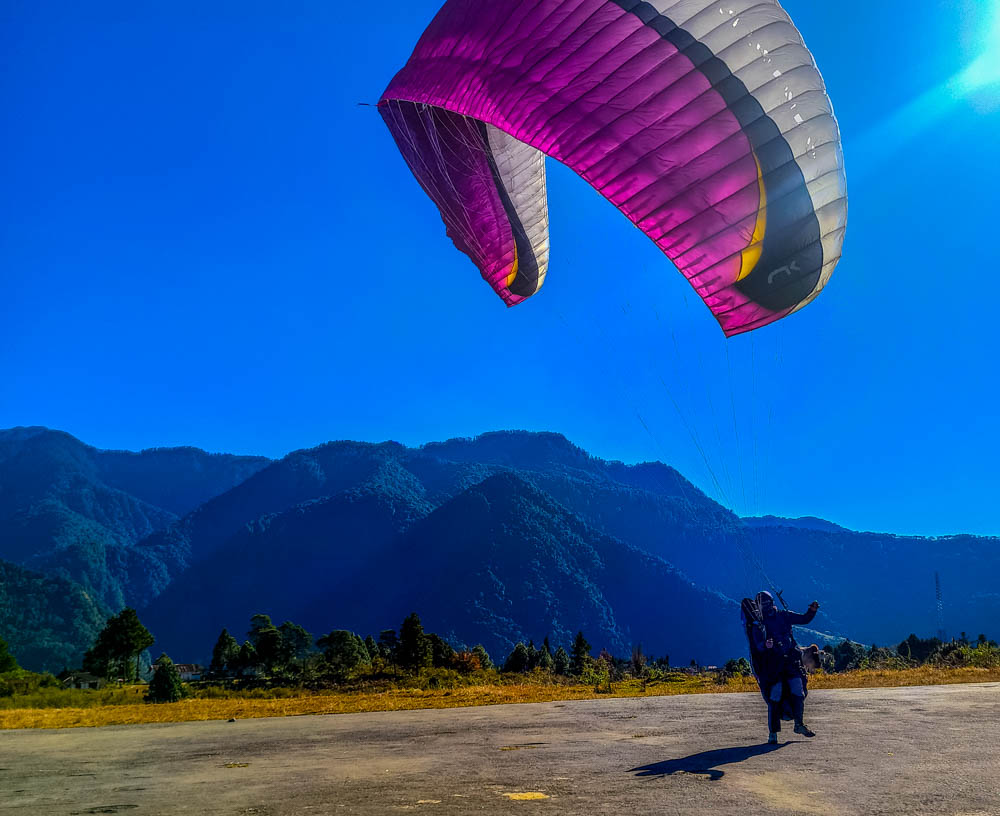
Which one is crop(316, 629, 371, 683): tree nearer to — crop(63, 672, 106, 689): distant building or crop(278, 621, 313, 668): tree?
crop(278, 621, 313, 668): tree

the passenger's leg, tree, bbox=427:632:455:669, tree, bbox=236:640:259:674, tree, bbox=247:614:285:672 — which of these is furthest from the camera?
tree, bbox=236:640:259:674

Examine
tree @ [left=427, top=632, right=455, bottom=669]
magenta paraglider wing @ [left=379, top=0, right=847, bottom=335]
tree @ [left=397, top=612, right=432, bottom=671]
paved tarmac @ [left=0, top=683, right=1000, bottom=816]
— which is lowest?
tree @ [left=427, top=632, right=455, bottom=669]

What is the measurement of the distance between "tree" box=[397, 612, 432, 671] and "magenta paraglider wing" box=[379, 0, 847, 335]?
2544 cm

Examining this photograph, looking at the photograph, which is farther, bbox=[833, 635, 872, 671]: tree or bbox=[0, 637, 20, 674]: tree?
bbox=[833, 635, 872, 671]: tree

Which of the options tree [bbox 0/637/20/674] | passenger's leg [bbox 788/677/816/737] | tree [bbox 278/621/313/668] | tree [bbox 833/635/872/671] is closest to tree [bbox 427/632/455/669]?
tree [bbox 278/621/313/668]

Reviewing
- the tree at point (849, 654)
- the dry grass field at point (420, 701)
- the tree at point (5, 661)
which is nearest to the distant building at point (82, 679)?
the tree at point (5, 661)

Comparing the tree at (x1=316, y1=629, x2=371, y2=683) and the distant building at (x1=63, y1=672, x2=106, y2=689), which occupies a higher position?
the tree at (x1=316, y1=629, x2=371, y2=683)

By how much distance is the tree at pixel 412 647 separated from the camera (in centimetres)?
3158

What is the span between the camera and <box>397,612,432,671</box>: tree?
1243 inches

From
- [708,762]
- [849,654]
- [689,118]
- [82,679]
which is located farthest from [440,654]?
[82,679]

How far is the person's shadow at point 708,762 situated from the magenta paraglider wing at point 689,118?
5.82m

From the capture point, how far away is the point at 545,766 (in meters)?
7.14

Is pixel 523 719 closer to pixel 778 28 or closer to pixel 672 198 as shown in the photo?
pixel 672 198

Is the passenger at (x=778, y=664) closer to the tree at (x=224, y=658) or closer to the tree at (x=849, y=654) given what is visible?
the tree at (x=224, y=658)
